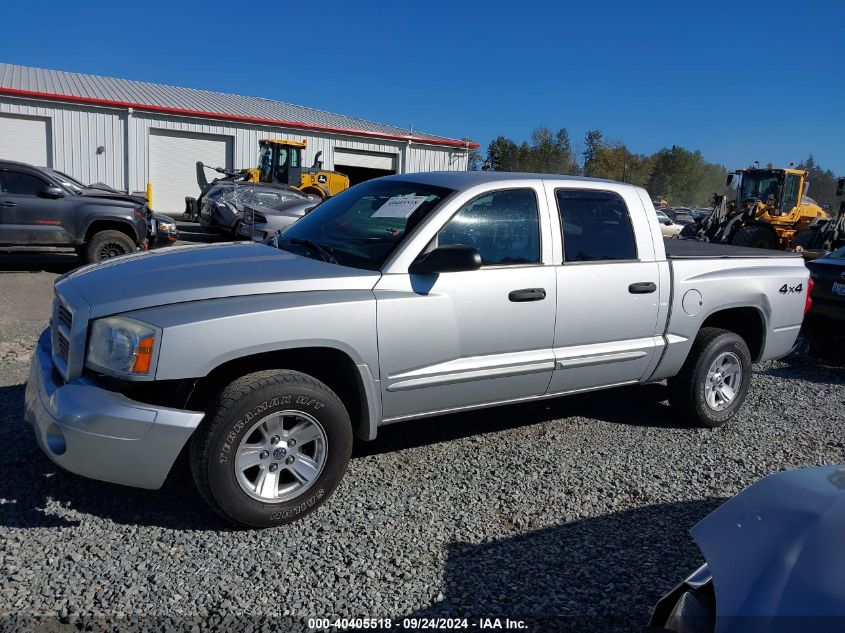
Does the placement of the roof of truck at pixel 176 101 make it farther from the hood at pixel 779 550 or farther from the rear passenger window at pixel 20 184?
the hood at pixel 779 550

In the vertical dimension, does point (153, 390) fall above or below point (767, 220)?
below

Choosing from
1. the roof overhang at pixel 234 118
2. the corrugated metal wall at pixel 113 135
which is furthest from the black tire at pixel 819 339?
the corrugated metal wall at pixel 113 135

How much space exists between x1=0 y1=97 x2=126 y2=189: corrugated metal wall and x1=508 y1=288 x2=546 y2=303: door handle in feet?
79.9

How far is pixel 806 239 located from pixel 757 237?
1228 mm

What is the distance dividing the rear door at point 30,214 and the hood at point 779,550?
1142 cm

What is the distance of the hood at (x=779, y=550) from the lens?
68.8 inches

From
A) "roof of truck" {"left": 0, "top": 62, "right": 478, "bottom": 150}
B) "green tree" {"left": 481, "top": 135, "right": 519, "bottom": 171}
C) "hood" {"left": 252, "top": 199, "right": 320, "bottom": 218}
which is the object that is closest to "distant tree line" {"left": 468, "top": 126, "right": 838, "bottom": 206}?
"green tree" {"left": 481, "top": 135, "right": 519, "bottom": 171}

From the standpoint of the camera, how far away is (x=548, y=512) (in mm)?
3883

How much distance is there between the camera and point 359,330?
363 centimetres

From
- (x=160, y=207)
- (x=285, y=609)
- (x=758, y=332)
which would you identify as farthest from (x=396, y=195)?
(x=160, y=207)

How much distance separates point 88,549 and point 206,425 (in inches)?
30.2

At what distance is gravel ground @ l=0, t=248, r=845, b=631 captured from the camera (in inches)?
116

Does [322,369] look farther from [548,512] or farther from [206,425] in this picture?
[548,512]

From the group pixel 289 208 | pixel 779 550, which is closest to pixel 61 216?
pixel 289 208
